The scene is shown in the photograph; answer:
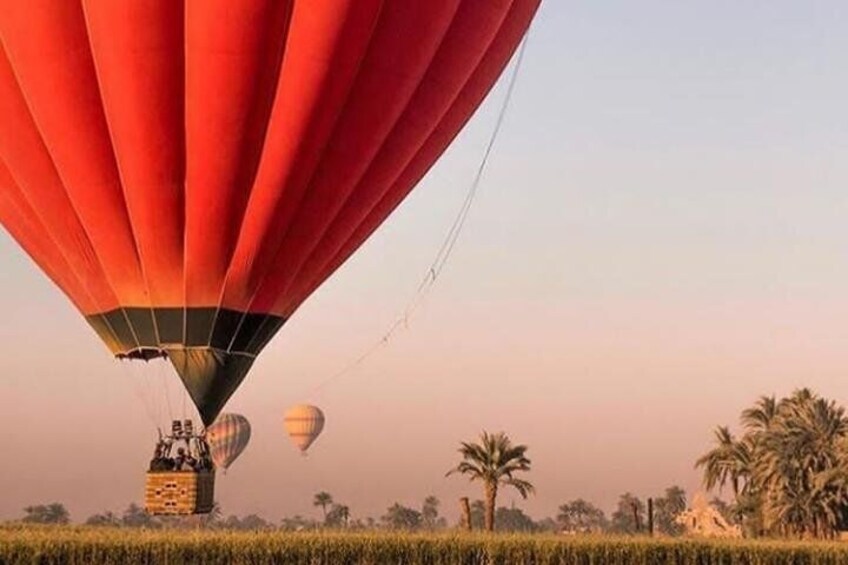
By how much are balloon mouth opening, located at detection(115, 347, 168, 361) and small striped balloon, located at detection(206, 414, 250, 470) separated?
1983 inches

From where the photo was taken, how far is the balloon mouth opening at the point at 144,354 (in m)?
20.1

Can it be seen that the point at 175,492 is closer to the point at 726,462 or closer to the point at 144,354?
the point at 144,354

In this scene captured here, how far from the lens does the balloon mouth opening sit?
2014 centimetres

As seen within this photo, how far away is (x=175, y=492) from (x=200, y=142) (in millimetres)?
5820

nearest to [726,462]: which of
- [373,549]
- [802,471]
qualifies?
[802,471]

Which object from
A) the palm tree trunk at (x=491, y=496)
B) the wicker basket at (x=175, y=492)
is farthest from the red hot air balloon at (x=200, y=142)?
the palm tree trunk at (x=491, y=496)

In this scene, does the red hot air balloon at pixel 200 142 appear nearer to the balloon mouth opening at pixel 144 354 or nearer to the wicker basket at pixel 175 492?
the balloon mouth opening at pixel 144 354

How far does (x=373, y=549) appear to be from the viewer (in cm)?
3369

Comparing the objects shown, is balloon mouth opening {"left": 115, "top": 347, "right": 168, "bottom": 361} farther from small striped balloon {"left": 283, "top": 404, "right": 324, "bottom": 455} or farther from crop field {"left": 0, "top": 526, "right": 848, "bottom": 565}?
small striped balloon {"left": 283, "top": 404, "right": 324, "bottom": 455}

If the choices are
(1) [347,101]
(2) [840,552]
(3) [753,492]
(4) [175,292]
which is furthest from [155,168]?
(3) [753,492]

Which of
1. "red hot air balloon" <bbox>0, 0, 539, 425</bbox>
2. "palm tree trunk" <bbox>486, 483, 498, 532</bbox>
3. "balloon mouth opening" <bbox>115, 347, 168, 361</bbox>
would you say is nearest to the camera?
"red hot air balloon" <bbox>0, 0, 539, 425</bbox>

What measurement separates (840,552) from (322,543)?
1639cm

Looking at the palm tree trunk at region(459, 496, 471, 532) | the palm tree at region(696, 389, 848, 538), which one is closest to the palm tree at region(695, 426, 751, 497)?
the palm tree at region(696, 389, 848, 538)

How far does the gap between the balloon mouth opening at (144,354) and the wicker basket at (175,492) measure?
2.09 m
